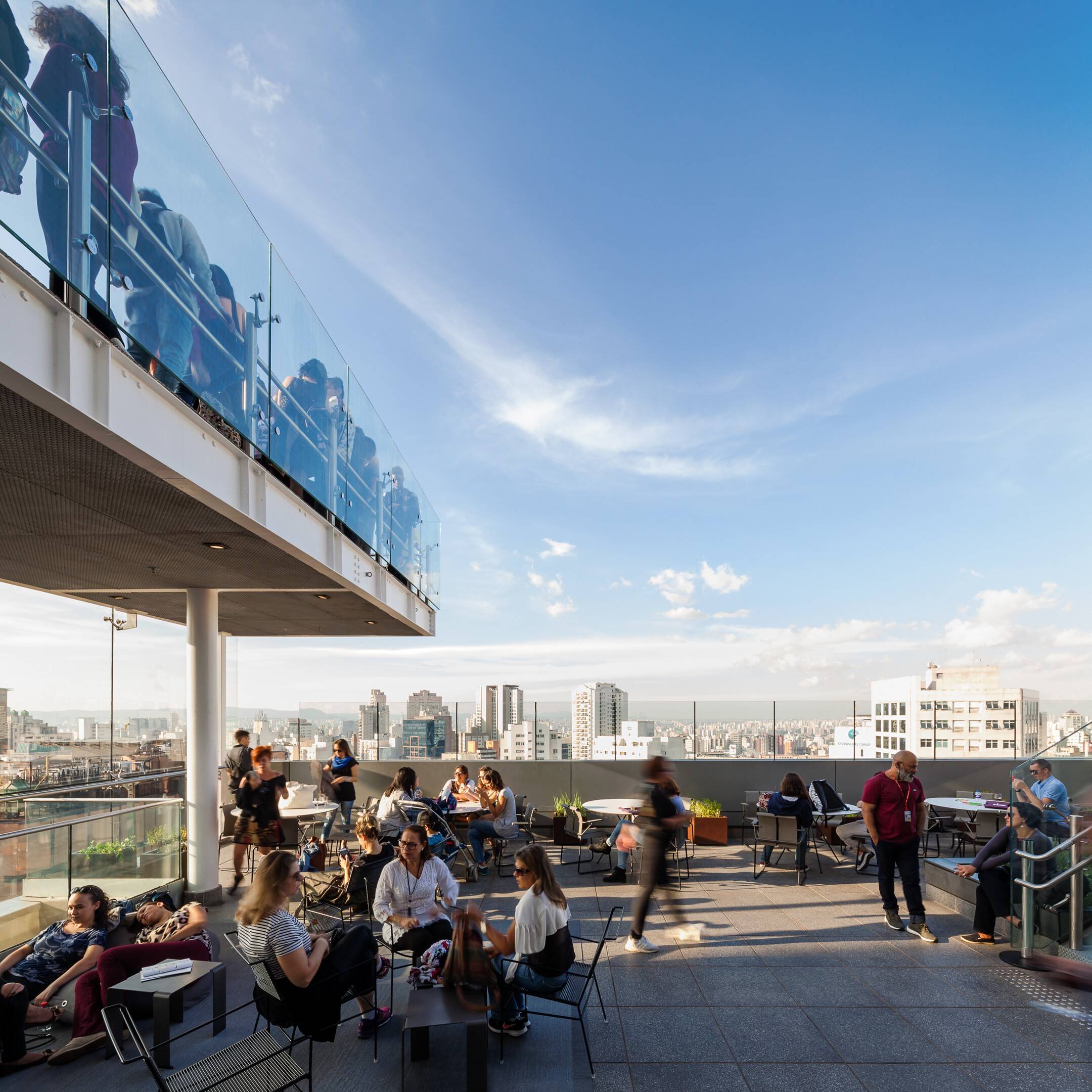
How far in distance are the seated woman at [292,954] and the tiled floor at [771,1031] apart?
45cm

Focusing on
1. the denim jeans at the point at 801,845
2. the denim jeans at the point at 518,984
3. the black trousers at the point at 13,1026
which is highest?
the denim jeans at the point at 518,984

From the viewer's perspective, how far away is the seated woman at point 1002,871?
5.94m

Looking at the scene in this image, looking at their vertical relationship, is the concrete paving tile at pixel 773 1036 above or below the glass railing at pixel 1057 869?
below

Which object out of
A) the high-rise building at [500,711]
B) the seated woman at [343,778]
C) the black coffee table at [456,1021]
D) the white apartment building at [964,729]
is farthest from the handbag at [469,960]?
the high-rise building at [500,711]

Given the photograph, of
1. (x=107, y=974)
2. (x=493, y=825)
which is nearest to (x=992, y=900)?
(x=493, y=825)

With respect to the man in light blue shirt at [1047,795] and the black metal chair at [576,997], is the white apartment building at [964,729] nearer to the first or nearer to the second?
the man in light blue shirt at [1047,795]

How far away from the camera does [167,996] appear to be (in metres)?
4.14

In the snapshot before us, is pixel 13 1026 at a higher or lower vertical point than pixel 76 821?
lower

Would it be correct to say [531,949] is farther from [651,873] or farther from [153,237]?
[153,237]

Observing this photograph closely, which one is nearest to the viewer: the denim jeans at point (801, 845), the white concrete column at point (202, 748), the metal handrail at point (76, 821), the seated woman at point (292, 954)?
the seated woman at point (292, 954)

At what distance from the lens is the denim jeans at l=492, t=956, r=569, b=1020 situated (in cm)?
424

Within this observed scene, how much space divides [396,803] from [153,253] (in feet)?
21.2

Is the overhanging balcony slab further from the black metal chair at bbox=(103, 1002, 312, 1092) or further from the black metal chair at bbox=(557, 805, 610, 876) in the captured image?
the black metal chair at bbox=(557, 805, 610, 876)

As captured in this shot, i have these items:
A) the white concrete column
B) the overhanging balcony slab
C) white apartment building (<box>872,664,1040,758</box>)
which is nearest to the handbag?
the overhanging balcony slab
